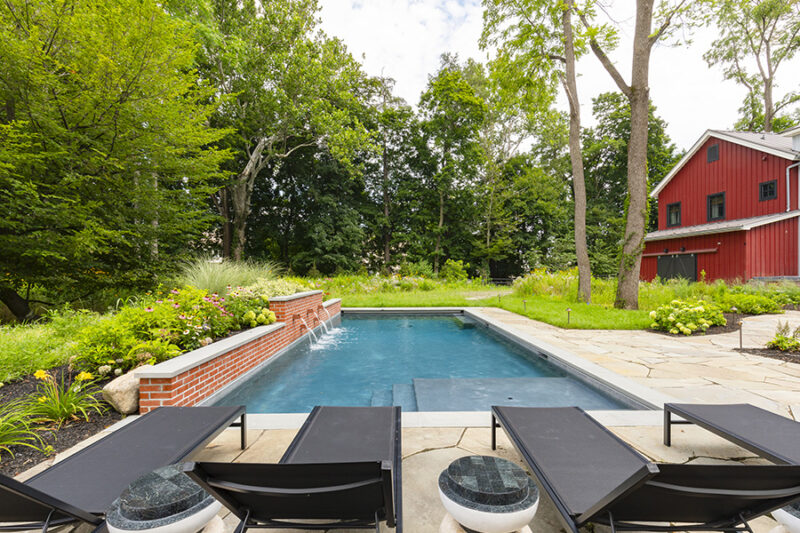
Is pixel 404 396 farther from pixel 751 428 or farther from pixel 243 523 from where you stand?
pixel 751 428

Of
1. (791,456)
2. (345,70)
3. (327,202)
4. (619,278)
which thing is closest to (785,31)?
(619,278)

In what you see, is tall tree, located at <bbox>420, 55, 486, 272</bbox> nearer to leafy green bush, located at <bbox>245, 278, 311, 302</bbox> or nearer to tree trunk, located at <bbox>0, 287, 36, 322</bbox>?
leafy green bush, located at <bbox>245, 278, 311, 302</bbox>

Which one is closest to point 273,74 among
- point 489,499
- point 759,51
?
point 489,499

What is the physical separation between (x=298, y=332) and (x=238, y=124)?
13.0 metres

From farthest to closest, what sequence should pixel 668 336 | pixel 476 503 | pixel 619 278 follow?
pixel 619 278, pixel 668 336, pixel 476 503

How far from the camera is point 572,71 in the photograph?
9.36m

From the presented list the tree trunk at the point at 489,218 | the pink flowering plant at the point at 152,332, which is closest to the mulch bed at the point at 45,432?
the pink flowering plant at the point at 152,332

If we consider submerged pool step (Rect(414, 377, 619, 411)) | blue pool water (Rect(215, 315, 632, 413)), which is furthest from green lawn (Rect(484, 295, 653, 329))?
submerged pool step (Rect(414, 377, 619, 411))

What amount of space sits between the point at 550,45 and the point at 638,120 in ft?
12.6

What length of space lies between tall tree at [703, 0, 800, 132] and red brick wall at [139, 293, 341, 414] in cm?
2449

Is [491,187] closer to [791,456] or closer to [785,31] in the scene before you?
[785,31]

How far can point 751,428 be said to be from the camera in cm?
206

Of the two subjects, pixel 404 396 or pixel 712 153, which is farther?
pixel 712 153

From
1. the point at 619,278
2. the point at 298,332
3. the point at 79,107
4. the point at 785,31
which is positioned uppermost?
the point at 785,31
